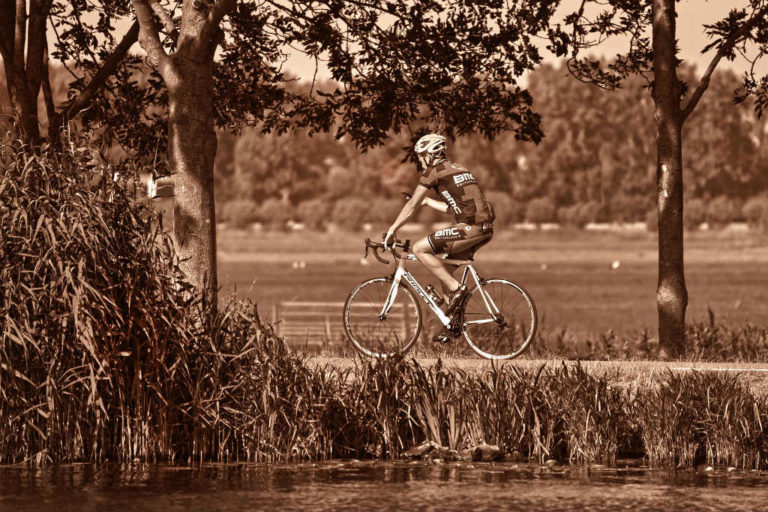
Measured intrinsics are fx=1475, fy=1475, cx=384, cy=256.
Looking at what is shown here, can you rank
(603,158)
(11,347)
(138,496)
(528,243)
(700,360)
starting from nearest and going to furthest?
1. (138,496)
2. (11,347)
3. (700,360)
4. (603,158)
5. (528,243)

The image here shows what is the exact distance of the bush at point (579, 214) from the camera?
11306 cm

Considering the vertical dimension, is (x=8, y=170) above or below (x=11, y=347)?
above

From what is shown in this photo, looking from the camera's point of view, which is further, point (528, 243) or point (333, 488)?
point (528, 243)

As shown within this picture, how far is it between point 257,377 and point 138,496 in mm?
2007

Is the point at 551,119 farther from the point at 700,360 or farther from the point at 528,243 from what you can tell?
the point at 700,360

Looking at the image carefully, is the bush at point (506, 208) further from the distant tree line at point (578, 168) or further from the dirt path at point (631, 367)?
the dirt path at point (631, 367)

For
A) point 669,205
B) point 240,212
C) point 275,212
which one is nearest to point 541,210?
point 275,212

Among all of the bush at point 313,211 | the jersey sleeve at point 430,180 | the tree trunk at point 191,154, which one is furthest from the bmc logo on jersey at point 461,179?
the bush at point 313,211

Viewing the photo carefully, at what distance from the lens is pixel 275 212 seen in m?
129

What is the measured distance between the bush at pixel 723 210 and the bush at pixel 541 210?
12.3m

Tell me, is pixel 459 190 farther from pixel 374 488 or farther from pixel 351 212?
pixel 351 212

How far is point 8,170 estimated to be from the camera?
12.0 m

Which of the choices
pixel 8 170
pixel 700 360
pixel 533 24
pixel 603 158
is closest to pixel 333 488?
pixel 8 170

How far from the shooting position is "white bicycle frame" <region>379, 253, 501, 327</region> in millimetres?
13289
